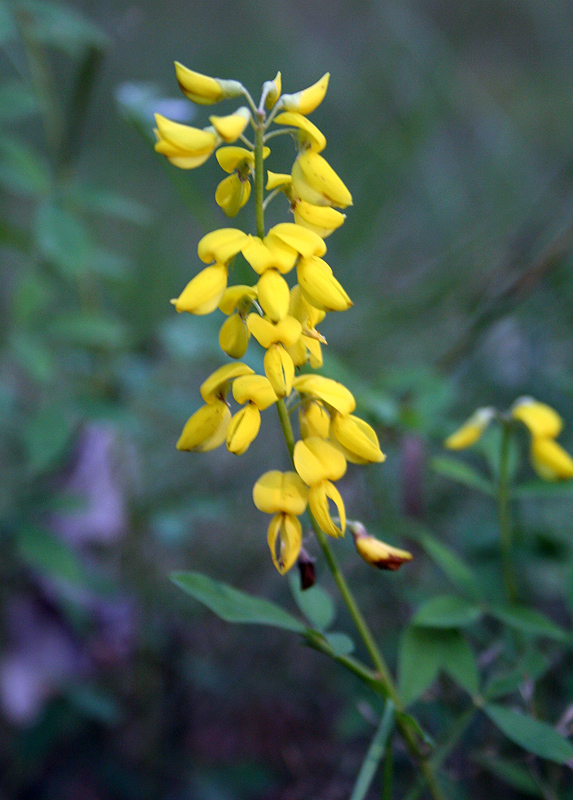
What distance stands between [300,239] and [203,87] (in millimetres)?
178

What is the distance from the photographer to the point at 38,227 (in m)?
1.29

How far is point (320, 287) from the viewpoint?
2.05 feet

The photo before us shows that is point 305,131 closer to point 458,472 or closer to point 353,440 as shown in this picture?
point 353,440

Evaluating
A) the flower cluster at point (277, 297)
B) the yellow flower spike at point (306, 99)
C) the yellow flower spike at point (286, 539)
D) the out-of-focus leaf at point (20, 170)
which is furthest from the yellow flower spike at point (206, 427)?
the out-of-focus leaf at point (20, 170)

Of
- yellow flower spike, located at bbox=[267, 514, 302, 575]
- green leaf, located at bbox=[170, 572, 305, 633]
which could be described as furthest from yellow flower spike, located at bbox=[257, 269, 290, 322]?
green leaf, located at bbox=[170, 572, 305, 633]

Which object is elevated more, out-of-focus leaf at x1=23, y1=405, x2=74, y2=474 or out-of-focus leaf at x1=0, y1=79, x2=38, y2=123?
out-of-focus leaf at x1=0, y1=79, x2=38, y2=123

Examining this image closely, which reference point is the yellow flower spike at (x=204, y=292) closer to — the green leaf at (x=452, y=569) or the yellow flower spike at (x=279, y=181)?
the yellow flower spike at (x=279, y=181)

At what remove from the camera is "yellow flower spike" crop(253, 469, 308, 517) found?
650mm

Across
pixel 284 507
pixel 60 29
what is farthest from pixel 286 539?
pixel 60 29

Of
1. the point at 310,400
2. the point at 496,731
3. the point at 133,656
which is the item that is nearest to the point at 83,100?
the point at 310,400

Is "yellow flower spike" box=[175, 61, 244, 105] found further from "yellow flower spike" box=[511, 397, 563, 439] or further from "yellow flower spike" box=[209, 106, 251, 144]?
"yellow flower spike" box=[511, 397, 563, 439]

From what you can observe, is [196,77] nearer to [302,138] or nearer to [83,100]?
[302,138]

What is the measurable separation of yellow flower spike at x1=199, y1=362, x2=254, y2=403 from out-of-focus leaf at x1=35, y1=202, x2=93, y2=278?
0.68 metres

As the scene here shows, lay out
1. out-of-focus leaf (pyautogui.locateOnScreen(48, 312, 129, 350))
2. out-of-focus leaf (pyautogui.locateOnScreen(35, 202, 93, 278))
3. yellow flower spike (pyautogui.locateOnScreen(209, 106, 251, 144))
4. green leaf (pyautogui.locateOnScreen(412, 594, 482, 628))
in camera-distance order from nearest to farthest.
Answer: yellow flower spike (pyautogui.locateOnScreen(209, 106, 251, 144)), green leaf (pyautogui.locateOnScreen(412, 594, 482, 628)), out-of-focus leaf (pyautogui.locateOnScreen(35, 202, 93, 278)), out-of-focus leaf (pyautogui.locateOnScreen(48, 312, 129, 350))
